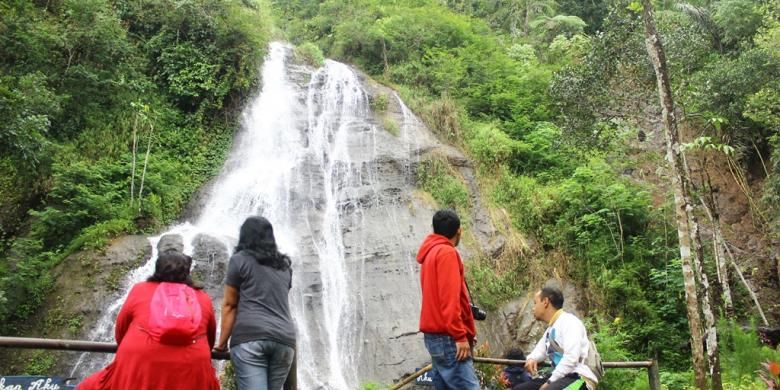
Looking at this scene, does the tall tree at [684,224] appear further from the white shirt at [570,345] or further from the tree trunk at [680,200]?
the white shirt at [570,345]

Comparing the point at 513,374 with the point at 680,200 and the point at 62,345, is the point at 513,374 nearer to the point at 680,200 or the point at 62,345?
the point at 680,200

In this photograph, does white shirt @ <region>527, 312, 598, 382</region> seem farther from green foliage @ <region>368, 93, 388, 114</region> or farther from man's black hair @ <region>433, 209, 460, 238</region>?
green foliage @ <region>368, 93, 388, 114</region>

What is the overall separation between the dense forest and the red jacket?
4.86 meters

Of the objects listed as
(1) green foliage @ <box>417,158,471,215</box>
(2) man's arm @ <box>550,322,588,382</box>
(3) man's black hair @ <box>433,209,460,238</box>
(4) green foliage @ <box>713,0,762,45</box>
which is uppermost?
(4) green foliage @ <box>713,0,762,45</box>

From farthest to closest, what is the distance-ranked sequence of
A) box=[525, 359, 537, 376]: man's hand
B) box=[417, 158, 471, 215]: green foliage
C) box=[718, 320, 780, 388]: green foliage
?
box=[417, 158, 471, 215]: green foliage
box=[718, 320, 780, 388]: green foliage
box=[525, 359, 537, 376]: man's hand

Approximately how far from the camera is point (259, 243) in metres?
3.73

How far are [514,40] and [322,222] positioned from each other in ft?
50.5

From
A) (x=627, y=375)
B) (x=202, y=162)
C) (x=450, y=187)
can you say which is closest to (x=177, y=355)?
(x=627, y=375)

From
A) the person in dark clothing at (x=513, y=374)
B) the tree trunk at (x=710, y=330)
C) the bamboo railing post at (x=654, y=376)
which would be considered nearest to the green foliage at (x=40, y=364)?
the person in dark clothing at (x=513, y=374)

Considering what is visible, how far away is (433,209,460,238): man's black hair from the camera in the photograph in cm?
430

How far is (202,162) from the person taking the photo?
50.6 ft

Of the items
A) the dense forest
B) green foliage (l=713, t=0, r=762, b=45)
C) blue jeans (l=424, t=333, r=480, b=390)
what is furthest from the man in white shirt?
green foliage (l=713, t=0, r=762, b=45)

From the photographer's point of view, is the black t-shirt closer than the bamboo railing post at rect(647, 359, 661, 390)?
Yes

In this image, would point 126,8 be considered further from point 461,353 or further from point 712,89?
point 461,353
